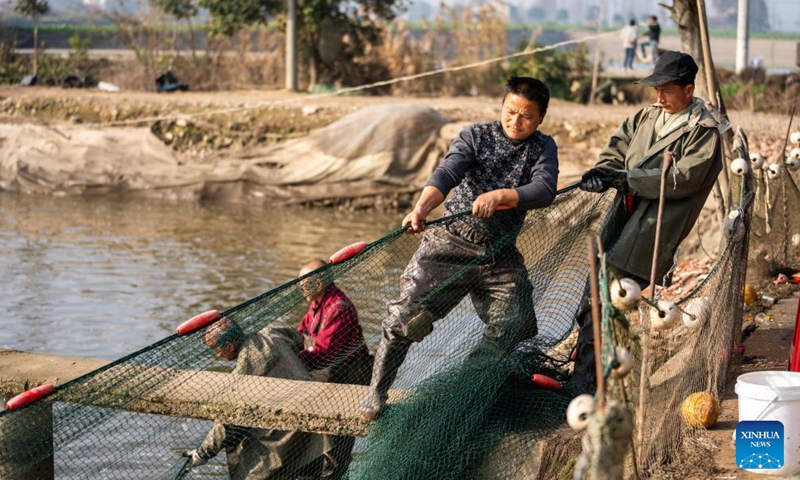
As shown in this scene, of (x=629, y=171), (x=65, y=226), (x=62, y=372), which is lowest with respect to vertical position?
(x=65, y=226)

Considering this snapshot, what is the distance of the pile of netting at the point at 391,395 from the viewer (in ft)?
16.7

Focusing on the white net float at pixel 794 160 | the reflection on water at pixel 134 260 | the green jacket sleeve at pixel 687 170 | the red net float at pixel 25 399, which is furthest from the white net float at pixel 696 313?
the reflection on water at pixel 134 260

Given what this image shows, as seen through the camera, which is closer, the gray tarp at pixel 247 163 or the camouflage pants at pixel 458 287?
the camouflage pants at pixel 458 287

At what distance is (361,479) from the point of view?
203 inches

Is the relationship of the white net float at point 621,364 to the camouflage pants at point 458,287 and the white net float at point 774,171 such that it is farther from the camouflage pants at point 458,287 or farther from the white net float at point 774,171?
the white net float at point 774,171

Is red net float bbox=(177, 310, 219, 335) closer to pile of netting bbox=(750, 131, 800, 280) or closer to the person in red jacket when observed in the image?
the person in red jacket

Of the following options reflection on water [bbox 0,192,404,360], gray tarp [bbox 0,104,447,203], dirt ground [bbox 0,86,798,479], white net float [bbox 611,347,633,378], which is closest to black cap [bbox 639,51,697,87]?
white net float [bbox 611,347,633,378]

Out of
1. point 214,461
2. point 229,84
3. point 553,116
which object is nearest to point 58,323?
point 214,461

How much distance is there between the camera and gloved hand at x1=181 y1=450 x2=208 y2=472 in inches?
211

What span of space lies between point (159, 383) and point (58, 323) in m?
6.02

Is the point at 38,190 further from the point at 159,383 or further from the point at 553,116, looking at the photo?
the point at 159,383

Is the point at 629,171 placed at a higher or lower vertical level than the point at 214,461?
higher

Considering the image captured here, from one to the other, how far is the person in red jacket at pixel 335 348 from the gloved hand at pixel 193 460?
1.95 ft

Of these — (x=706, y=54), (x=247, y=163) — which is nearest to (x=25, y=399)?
(x=706, y=54)
